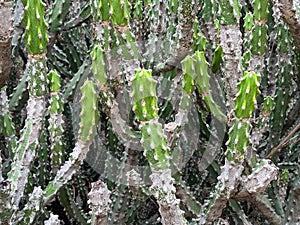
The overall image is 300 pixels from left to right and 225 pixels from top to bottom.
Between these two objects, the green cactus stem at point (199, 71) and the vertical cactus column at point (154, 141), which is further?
the green cactus stem at point (199, 71)

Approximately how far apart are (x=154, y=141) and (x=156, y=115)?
53mm

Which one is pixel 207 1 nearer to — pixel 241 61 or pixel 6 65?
pixel 241 61

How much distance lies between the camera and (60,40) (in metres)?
2.13

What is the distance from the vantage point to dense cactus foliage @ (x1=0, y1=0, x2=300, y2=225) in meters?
1.23

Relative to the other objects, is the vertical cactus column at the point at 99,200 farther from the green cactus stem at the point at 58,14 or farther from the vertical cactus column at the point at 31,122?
the green cactus stem at the point at 58,14

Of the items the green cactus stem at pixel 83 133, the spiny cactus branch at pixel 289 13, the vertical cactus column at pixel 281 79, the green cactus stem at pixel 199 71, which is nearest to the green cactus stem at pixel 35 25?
the green cactus stem at pixel 83 133

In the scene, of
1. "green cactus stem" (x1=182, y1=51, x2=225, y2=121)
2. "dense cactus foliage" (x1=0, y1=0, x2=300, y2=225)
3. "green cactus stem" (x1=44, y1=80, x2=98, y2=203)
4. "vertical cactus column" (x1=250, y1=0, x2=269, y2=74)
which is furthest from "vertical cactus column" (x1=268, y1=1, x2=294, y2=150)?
"green cactus stem" (x1=44, y1=80, x2=98, y2=203)

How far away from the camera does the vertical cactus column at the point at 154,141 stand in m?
1.05

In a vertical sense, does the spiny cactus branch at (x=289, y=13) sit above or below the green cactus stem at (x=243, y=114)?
above

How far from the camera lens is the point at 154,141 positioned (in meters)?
1.08

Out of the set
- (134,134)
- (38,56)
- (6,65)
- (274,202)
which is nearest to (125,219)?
(134,134)

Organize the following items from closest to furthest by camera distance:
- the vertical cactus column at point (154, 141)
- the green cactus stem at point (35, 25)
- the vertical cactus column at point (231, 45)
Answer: the vertical cactus column at point (154, 141) → the green cactus stem at point (35, 25) → the vertical cactus column at point (231, 45)

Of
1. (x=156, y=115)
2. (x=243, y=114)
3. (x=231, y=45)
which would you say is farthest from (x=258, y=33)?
(x=156, y=115)

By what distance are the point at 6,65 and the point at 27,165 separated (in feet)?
1.14
